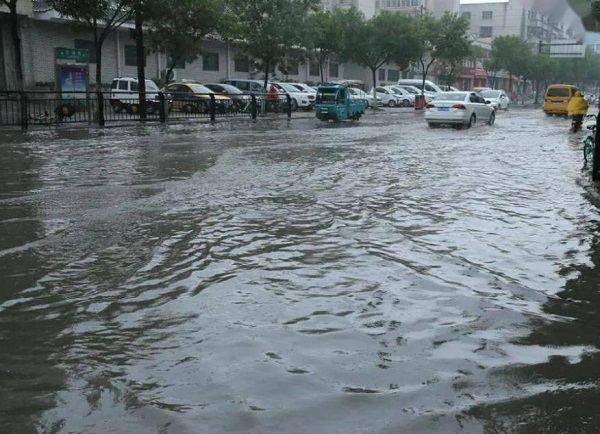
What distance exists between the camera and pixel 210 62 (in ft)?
148

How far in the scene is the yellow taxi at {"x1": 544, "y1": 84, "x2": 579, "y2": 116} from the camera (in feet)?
121

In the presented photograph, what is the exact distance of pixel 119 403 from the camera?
3441 mm

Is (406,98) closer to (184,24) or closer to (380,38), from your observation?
(380,38)

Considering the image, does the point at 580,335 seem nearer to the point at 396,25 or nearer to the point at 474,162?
the point at 474,162

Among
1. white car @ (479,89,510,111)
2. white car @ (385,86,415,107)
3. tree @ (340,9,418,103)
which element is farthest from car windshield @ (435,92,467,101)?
white car @ (385,86,415,107)

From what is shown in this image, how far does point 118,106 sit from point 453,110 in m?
12.9

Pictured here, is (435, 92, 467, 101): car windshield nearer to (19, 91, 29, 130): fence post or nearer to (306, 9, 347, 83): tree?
(19, 91, 29, 130): fence post

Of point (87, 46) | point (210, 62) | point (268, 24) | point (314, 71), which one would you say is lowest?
point (314, 71)

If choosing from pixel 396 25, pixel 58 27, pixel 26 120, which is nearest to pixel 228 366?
pixel 26 120

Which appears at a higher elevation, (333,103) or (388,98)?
(388,98)

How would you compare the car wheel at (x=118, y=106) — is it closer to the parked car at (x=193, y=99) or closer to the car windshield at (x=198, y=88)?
the parked car at (x=193, y=99)

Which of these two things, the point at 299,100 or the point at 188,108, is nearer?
the point at 188,108

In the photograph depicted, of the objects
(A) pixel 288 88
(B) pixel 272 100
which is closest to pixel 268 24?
(B) pixel 272 100

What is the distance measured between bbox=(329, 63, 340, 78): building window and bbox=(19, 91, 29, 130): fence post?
40364 mm
